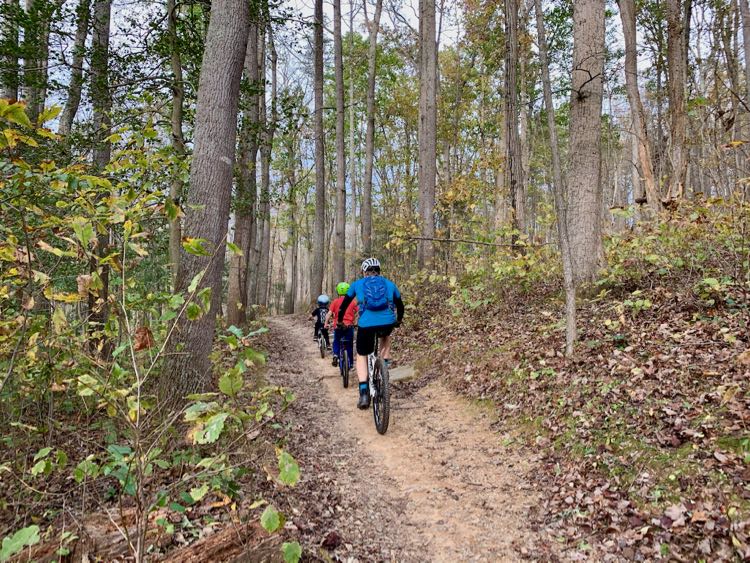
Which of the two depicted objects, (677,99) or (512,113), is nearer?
(677,99)

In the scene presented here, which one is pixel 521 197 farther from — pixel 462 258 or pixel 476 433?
pixel 476 433

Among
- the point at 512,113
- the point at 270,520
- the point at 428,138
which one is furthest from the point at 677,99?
the point at 270,520

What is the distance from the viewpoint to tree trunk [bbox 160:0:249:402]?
15.7 ft

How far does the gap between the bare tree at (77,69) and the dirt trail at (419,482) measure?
6.75 m

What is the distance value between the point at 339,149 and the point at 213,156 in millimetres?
12639

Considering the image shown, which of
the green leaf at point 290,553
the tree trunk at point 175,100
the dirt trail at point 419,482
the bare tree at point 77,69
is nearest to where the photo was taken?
the green leaf at point 290,553

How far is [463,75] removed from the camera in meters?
23.0

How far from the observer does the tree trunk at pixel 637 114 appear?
8734mm

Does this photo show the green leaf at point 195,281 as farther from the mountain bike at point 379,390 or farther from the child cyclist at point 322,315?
the child cyclist at point 322,315

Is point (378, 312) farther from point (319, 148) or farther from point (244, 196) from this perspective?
point (319, 148)

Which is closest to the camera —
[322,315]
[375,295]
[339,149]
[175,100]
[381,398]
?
[381,398]

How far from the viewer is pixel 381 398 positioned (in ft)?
18.4

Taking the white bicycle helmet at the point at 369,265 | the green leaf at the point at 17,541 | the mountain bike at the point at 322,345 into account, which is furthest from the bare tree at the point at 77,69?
the green leaf at the point at 17,541

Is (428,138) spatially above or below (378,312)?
above
